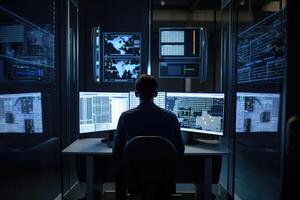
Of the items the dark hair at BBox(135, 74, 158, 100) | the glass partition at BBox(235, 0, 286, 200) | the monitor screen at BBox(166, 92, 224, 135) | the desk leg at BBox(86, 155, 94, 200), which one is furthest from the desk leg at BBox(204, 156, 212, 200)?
the desk leg at BBox(86, 155, 94, 200)

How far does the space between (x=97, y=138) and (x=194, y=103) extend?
115cm

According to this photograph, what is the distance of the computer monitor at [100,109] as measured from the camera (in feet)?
9.08

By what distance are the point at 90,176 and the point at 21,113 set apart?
803 mm

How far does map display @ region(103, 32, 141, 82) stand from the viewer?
10.6 ft

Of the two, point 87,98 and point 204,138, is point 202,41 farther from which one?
point 87,98

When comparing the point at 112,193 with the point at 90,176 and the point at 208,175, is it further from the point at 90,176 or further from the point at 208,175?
the point at 208,175

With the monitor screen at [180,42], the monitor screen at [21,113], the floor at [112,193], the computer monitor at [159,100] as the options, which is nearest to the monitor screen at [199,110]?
the computer monitor at [159,100]

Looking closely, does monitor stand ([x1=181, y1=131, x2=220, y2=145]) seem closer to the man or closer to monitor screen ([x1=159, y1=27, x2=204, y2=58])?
the man

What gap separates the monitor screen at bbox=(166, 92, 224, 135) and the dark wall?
656mm

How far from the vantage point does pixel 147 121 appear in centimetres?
204

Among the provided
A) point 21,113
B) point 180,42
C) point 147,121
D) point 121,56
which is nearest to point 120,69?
point 121,56

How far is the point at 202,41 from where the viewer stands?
126 inches

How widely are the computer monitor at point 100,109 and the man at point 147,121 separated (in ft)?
2.32

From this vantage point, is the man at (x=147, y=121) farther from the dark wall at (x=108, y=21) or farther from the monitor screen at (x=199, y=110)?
the dark wall at (x=108, y=21)
